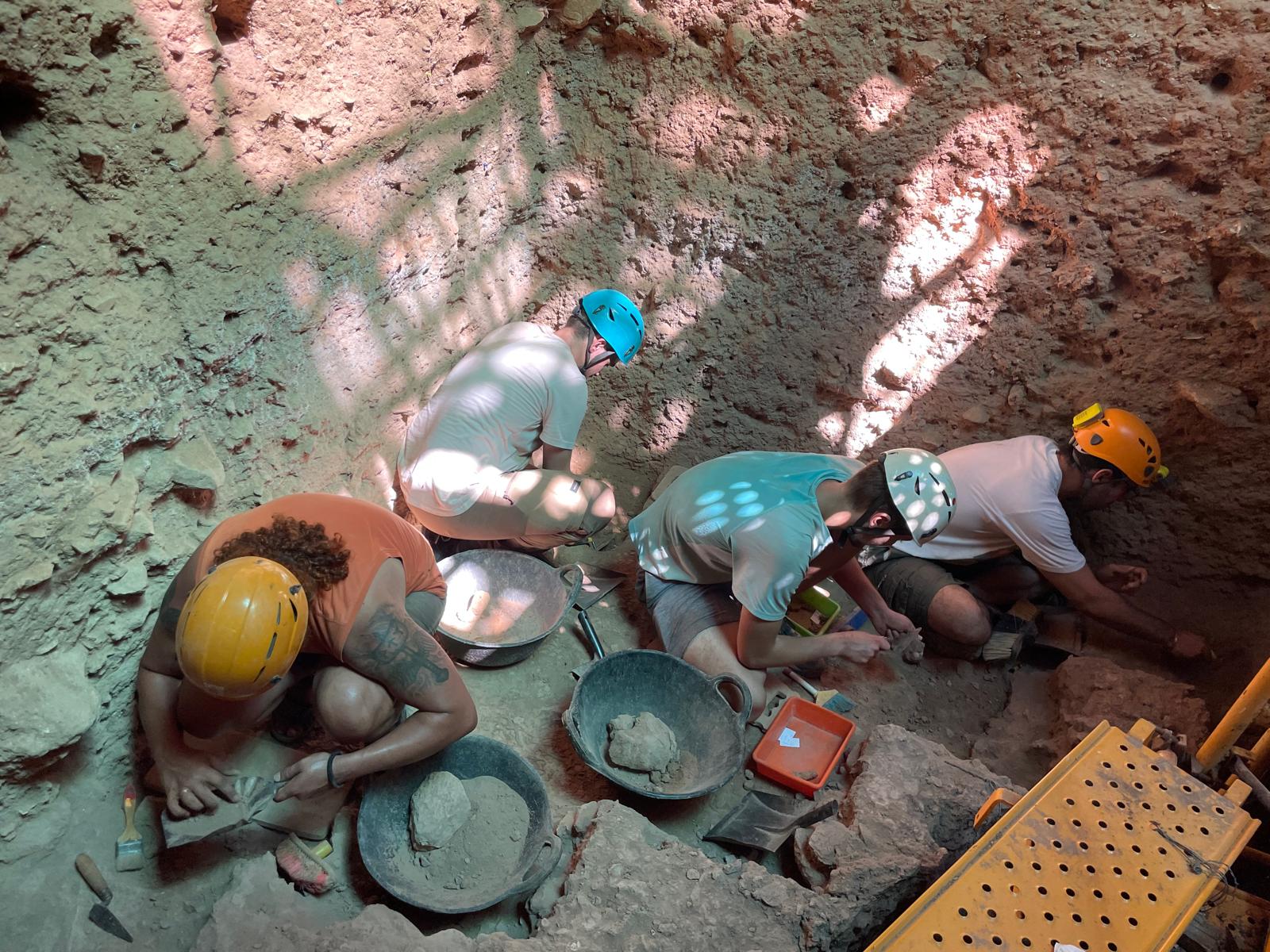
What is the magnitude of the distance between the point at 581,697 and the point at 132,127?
7.51 feet

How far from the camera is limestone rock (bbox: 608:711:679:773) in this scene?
9.40ft

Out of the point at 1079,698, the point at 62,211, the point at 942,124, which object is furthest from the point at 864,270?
the point at 62,211

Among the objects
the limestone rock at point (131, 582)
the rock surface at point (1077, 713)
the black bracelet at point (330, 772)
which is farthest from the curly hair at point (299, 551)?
the rock surface at point (1077, 713)

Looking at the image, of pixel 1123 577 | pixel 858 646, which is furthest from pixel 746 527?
pixel 1123 577

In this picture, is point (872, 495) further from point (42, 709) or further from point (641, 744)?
point (42, 709)

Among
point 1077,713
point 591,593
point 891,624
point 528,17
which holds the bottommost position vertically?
point 591,593

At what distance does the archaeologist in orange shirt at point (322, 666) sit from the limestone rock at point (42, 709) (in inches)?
6.0

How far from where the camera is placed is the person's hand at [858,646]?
3.21 meters

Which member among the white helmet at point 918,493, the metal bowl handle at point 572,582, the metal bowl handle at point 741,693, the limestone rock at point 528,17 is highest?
the limestone rock at point 528,17

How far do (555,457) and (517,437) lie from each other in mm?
255

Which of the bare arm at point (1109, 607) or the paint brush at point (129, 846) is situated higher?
the bare arm at point (1109, 607)

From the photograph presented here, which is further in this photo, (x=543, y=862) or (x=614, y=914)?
(x=543, y=862)

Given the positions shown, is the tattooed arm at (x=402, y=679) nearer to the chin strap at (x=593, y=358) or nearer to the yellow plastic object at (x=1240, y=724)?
the chin strap at (x=593, y=358)

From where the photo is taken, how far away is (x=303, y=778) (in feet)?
7.54
